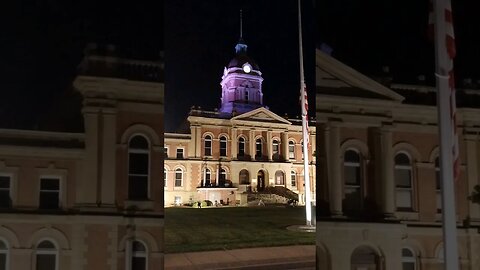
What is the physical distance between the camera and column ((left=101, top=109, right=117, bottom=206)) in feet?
5.78

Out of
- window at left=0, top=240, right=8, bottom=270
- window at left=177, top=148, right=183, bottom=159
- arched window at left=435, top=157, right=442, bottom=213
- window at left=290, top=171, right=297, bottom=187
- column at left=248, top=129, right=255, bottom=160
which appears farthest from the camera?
arched window at left=435, top=157, right=442, bottom=213

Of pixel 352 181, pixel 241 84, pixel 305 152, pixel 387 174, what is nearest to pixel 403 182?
pixel 387 174

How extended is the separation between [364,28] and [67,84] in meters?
1.24

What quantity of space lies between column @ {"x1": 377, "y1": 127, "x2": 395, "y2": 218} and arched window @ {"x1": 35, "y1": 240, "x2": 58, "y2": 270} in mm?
1272

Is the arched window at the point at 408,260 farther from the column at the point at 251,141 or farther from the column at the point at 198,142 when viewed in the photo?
the column at the point at 198,142

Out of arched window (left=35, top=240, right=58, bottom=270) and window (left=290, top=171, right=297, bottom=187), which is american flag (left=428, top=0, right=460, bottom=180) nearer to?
window (left=290, top=171, right=297, bottom=187)

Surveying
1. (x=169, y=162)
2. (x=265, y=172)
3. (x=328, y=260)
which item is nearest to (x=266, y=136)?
(x=265, y=172)

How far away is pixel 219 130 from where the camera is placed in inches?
74.2

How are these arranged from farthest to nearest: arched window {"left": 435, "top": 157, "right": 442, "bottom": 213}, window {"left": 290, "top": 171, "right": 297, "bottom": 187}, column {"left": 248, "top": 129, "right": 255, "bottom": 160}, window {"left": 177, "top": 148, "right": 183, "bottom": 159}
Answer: arched window {"left": 435, "top": 157, "right": 442, "bottom": 213}
window {"left": 290, "top": 171, "right": 297, "bottom": 187}
column {"left": 248, "top": 129, "right": 255, "bottom": 160}
window {"left": 177, "top": 148, "right": 183, "bottom": 159}

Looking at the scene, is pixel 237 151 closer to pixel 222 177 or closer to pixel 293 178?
pixel 222 177

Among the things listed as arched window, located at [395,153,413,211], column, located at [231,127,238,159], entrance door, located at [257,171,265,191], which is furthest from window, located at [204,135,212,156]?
arched window, located at [395,153,413,211]

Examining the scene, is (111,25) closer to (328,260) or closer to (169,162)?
(169,162)

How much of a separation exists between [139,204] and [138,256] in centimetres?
18

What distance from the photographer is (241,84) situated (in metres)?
1.99
